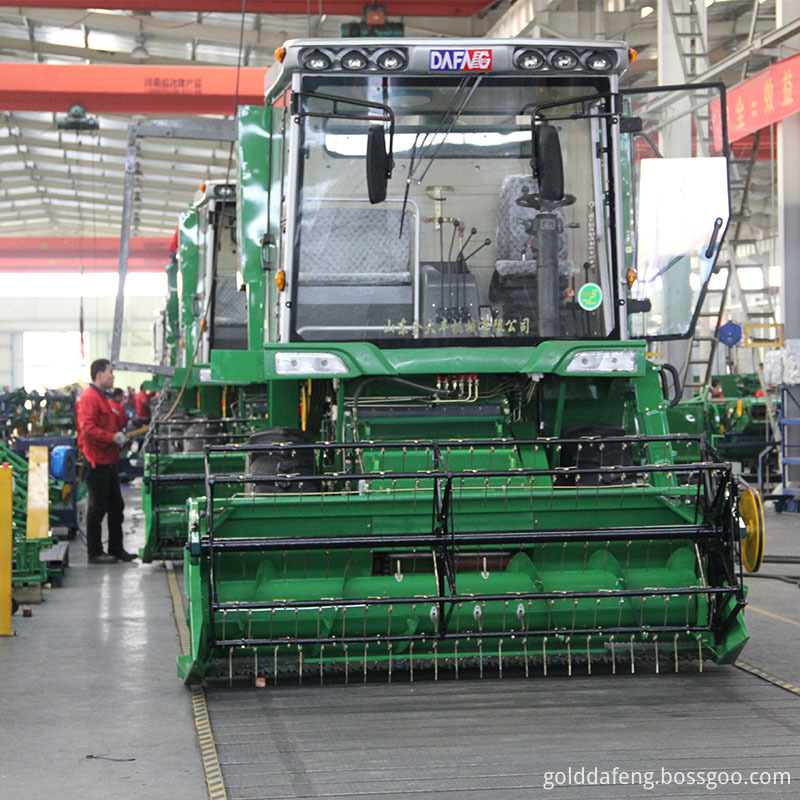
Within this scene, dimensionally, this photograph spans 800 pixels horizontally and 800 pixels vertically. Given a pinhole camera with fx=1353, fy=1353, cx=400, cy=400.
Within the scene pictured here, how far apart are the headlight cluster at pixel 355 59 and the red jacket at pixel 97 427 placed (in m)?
4.73

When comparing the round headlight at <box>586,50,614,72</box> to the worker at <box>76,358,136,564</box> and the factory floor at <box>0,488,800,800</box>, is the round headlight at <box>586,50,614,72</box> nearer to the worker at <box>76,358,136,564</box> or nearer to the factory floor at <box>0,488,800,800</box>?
the factory floor at <box>0,488,800,800</box>

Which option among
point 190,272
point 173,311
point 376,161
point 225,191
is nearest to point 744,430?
point 173,311

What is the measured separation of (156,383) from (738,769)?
46.8 ft

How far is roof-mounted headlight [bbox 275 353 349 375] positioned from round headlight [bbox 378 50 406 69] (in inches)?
57.0

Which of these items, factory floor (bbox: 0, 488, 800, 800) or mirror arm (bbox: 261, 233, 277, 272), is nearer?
factory floor (bbox: 0, 488, 800, 800)

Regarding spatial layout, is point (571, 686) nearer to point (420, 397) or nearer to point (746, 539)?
point (746, 539)

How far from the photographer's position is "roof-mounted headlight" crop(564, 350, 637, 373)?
634 centimetres

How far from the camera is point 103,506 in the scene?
1045 cm

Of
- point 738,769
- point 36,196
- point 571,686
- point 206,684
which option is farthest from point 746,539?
point 36,196

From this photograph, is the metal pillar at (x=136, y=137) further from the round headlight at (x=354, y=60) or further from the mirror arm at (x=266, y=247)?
the round headlight at (x=354, y=60)

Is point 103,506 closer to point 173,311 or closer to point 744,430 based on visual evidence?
point 173,311

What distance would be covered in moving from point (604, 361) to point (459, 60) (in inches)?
63.8

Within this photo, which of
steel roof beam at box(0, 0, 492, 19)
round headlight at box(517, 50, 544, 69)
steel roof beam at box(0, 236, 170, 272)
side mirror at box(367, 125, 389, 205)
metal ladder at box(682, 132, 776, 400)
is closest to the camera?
side mirror at box(367, 125, 389, 205)

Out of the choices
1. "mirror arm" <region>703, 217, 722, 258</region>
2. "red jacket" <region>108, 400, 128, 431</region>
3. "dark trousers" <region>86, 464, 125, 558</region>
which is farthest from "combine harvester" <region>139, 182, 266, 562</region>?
"mirror arm" <region>703, 217, 722, 258</region>
